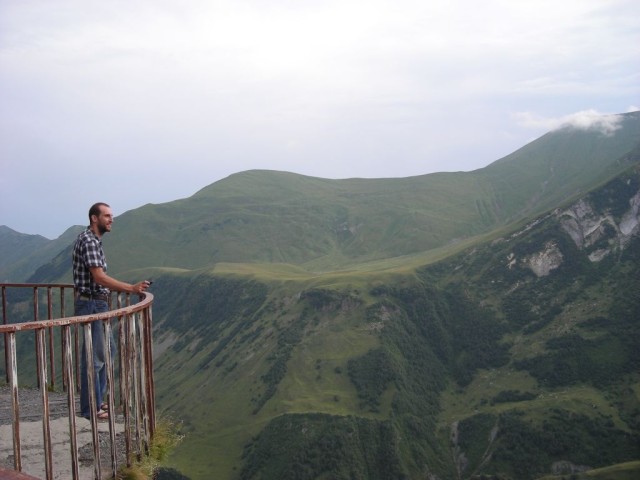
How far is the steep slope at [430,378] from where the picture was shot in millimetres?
139750

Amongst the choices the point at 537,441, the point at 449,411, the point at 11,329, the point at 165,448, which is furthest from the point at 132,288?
the point at 449,411

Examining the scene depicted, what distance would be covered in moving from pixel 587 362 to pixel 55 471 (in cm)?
16914

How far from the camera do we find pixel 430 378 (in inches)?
6826

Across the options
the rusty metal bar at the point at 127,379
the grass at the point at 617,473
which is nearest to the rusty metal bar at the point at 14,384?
the rusty metal bar at the point at 127,379

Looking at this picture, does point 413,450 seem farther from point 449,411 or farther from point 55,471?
point 55,471

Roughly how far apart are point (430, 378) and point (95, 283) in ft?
560

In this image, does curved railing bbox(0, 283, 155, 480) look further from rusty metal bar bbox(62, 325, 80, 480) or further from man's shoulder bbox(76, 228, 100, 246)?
man's shoulder bbox(76, 228, 100, 246)

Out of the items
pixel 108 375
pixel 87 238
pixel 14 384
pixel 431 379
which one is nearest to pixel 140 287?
pixel 87 238

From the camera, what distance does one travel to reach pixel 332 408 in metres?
152

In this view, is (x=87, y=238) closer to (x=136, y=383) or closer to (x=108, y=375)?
(x=108, y=375)

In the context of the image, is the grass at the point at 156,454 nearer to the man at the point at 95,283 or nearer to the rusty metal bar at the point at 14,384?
the man at the point at 95,283

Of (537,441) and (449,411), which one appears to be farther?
(449,411)

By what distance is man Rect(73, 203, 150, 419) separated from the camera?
1027 cm

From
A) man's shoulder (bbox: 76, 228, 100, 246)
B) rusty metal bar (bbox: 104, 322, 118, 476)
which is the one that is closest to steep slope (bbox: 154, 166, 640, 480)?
man's shoulder (bbox: 76, 228, 100, 246)
